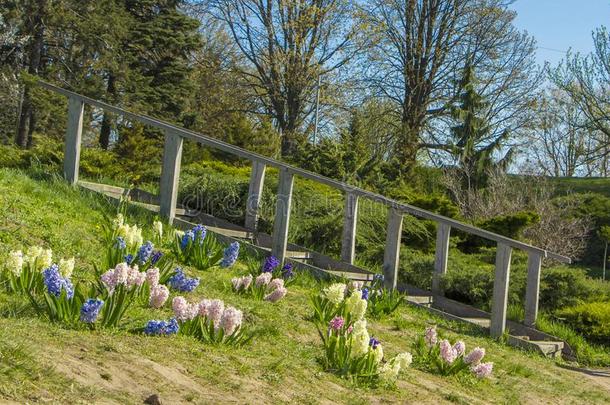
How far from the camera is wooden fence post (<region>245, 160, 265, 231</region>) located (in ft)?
34.4

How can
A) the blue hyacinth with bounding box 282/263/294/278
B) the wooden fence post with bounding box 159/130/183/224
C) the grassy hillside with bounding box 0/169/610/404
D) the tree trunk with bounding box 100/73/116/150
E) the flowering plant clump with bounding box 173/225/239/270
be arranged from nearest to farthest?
1. the grassy hillside with bounding box 0/169/610/404
2. the flowering plant clump with bounding box 173/225/239/270
3. the blue hyacinth with bounding box 282/263/294/278
4. the wooden fence post with bounding box 159/130/183/224
5. the tree trunk with bounding box 100/73/116/150

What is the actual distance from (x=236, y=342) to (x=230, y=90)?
29.1 metres

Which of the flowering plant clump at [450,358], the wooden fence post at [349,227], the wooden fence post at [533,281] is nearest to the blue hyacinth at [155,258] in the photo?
the flowering plant clump at [450,358]

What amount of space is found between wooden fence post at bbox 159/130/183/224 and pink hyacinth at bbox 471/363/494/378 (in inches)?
169

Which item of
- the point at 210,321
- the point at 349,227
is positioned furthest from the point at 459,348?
the point at 349,227

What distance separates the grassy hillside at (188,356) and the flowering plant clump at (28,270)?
120 mm

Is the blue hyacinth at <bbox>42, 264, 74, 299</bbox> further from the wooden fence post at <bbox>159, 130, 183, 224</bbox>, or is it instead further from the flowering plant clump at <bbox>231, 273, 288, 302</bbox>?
the wooden fence post at <bbox>159, 130, 183, 224</bbox>

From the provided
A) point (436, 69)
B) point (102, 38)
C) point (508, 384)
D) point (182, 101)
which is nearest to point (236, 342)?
point (508, 384)

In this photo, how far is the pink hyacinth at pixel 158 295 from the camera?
5.84m

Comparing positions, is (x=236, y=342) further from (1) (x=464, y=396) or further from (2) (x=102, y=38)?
(2) (x=102, y=38)

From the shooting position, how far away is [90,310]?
4902 mm

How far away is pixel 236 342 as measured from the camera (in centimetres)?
550

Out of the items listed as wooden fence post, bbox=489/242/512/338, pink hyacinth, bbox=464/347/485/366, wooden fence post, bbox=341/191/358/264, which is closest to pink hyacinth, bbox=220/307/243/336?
pink hyacinth, bbox=464/347/485/366

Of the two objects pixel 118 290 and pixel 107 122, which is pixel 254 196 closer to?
pixel 118 290
